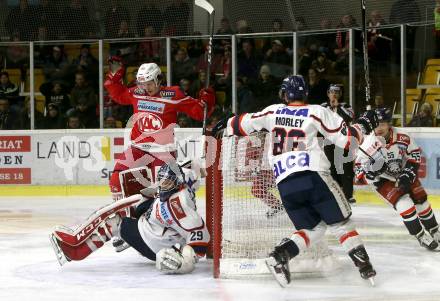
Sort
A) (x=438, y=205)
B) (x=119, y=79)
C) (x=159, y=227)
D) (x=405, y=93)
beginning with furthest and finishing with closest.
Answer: (x=405, y=93) < (x=438, y=205) < (x=119, y=79) < (x=159, y=227)

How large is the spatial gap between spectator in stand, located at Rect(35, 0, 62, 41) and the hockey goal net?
5176mm

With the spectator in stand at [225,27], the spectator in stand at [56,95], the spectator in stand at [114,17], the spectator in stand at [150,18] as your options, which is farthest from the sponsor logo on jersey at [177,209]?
the spectator in stand at [56,95]

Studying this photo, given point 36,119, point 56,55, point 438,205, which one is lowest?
point 438,205

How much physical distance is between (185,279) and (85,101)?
5721 mm

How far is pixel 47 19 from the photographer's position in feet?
35.5

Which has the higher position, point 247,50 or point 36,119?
point 247,50

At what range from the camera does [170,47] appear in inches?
423

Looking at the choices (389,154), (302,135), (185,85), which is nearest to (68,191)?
(185,85)

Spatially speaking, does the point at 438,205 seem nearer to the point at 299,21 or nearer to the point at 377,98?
the point at 377,98

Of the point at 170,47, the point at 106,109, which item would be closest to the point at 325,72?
the point at 170,47

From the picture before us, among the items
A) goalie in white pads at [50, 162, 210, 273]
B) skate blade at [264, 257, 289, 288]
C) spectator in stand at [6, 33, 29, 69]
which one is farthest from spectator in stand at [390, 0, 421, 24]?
skate blade at [264, 257, 289, 288]

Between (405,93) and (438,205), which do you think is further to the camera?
(405,93)

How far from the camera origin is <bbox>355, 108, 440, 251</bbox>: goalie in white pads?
6.51 metres

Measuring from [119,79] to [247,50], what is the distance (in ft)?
12.0
